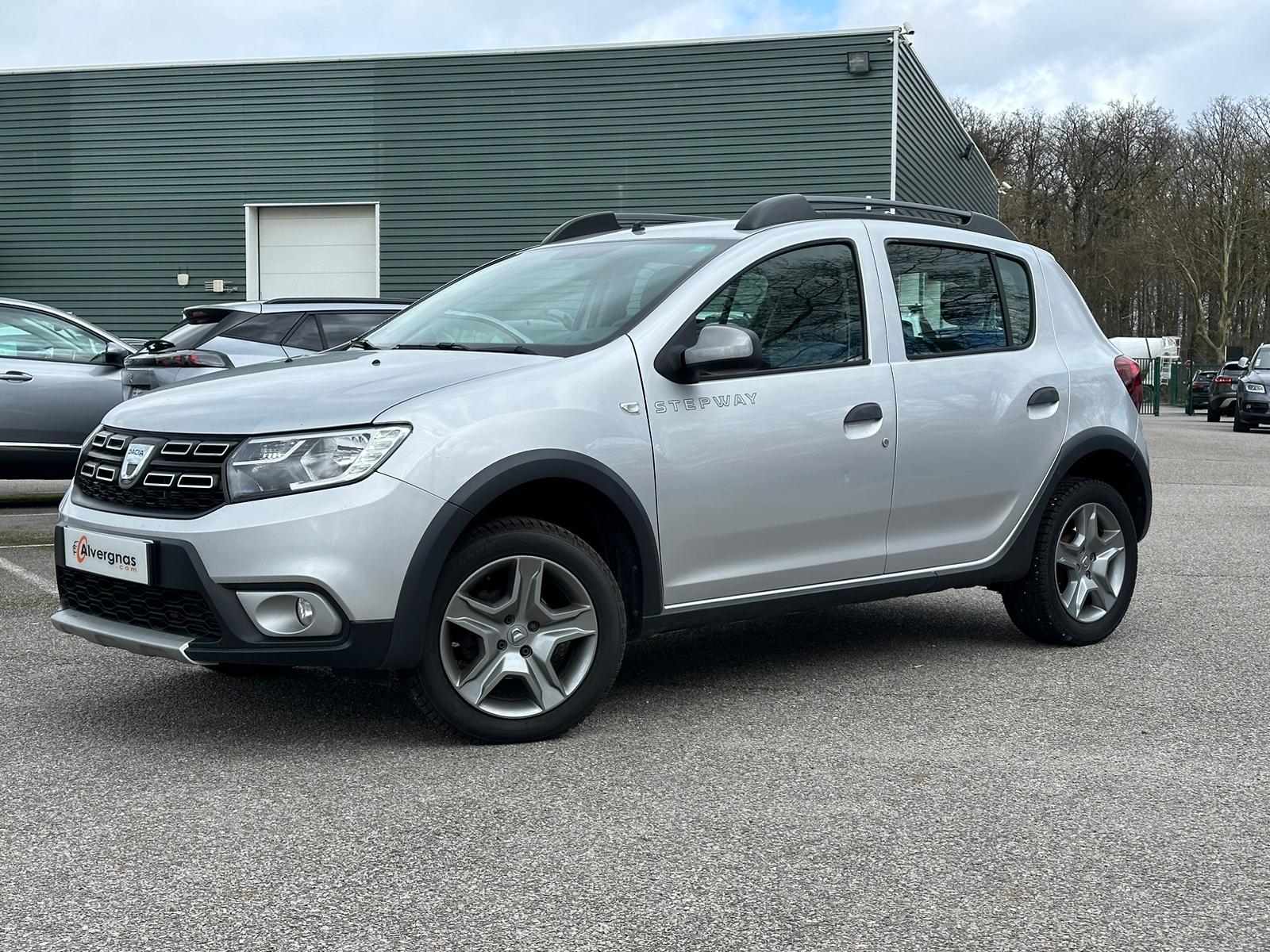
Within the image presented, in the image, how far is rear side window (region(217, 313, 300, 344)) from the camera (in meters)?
10.3

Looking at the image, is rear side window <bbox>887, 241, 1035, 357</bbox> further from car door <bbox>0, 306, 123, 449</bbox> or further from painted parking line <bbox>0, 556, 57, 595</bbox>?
car door <bbox>0, 306, 123, 449</bbox>

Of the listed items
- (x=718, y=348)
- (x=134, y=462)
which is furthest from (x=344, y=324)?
(x=718, y=348)

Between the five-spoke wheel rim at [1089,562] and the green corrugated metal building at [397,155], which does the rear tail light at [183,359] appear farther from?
the green corrugated metal building at [397,155]

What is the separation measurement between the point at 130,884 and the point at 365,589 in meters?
1.09

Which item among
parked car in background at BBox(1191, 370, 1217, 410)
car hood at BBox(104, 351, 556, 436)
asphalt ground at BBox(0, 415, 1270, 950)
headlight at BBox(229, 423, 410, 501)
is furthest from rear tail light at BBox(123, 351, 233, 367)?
parked car in background at BBox(1191, 370, 1217, 410)

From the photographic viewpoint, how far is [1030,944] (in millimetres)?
3008

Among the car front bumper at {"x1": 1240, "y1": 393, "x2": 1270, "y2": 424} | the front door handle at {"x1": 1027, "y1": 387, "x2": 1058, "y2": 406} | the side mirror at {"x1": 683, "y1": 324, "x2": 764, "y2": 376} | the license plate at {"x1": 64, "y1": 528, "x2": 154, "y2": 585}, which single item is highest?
the side mirror at {"x1": 683, "y1": 324, "x2": 764, "y2": 376}

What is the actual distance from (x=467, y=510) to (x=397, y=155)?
1990 centimetres

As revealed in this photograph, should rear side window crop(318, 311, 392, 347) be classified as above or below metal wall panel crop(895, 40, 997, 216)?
below

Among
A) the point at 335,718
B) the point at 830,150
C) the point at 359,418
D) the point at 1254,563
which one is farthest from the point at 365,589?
the point at 830,150

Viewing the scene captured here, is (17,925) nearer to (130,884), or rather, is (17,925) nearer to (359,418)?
(130,884)

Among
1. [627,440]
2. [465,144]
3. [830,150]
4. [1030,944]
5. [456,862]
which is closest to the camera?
[1030,944]

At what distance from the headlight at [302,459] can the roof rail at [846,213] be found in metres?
1.79

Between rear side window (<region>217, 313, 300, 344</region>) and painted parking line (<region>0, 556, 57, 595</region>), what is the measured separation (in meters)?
2.45
